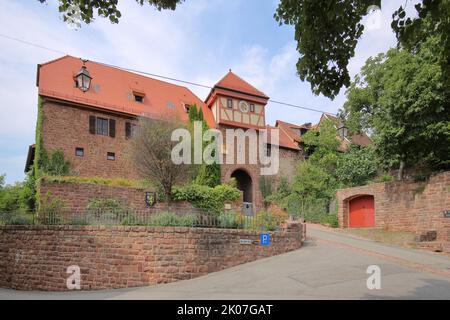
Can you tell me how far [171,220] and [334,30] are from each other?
316 inches

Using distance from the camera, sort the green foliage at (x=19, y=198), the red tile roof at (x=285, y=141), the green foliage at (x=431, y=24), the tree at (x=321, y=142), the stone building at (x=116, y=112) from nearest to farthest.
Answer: the green foliage at (x=431, y=24) < the green foliage at (x=19, y=198) < the stone building at (x=116, y=112) < the tree at (x=321, y=142) < the red tile roof at (x=285, y=141)

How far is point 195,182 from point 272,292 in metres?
14.7

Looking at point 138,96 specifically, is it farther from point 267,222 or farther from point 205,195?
point 267,222

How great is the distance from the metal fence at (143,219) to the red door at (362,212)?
9.24m

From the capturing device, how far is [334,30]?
5773 millimetres

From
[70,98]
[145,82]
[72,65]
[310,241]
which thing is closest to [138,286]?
[310,241]

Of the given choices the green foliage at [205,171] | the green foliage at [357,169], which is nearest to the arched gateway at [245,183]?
the green foliage at [205,171]

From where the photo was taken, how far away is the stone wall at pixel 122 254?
1097 cm

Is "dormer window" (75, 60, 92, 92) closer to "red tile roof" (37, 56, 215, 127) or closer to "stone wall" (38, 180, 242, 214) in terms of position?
"red tile roof" (37, 56, 215, 127)

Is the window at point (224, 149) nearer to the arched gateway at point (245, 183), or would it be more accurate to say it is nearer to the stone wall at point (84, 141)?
the arched gateway at point (245, 183)

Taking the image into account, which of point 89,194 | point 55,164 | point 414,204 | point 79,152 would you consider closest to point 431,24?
point 414,204

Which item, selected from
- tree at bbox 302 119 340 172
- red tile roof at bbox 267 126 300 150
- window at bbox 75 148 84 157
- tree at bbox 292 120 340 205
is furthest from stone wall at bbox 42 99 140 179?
tree at bbox 302 119 340 172

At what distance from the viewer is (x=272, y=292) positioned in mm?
8438

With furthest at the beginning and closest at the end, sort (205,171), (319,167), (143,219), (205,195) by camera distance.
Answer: (319,167) < (205,171) < (205,195) < (143,219)
